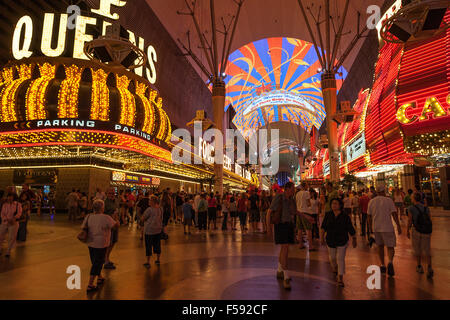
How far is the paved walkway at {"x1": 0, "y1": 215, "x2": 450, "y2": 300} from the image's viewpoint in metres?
4.43

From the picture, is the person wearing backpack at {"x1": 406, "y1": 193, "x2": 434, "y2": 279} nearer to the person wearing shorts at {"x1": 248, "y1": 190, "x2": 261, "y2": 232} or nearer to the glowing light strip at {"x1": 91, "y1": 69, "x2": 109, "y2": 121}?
the person wearing shorts at {"x1": 248, "y1": 190, "x2": 261, "y2": 232}

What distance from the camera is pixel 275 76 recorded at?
165ft

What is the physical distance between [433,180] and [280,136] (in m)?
75.3

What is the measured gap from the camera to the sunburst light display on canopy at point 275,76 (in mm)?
43062

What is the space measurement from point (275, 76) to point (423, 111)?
122 ft

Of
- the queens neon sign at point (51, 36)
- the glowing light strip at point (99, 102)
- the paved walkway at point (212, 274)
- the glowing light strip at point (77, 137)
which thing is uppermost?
the queens neon sign at point (51, 36)

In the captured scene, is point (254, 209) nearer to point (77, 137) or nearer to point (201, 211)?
point (201, 211)

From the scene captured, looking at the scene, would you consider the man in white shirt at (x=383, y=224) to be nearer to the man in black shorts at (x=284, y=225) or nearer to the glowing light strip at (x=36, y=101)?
the man in black shorts at (x=284, y=225)

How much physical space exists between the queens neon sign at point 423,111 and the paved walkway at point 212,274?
789 cm

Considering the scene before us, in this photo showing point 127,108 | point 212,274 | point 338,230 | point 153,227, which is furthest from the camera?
point 127,108

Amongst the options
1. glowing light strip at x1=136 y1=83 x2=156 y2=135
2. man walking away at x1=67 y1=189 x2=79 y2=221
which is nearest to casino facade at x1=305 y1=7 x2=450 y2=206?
glowing light strip at x1=136 y1=83 x2=156 y2=135

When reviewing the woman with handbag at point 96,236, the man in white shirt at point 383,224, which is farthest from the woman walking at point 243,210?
the woman with handbag at point 96,236

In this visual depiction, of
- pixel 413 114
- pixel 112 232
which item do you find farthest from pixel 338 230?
pixel 413 114
